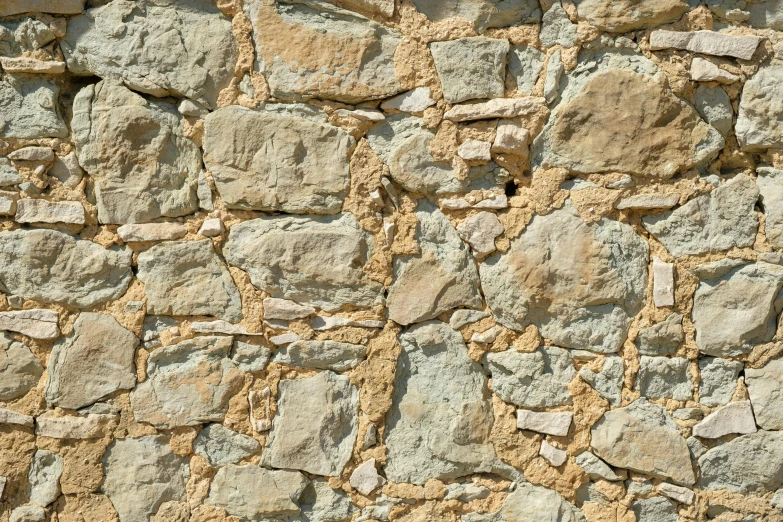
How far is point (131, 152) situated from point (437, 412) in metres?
1.22

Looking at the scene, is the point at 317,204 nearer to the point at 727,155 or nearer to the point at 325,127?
the point at 325,127

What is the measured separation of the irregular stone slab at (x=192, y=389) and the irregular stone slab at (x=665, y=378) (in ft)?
4.00

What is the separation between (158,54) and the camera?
86.8 inches

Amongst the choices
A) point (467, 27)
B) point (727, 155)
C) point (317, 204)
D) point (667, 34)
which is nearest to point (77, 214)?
point (317, 204)

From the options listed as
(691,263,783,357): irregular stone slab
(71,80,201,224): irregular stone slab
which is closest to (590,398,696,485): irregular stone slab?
(691,263,783,357): irregular stone slab

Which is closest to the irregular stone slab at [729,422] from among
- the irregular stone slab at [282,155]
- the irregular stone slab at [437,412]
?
the irregular stone slab at [437,412]

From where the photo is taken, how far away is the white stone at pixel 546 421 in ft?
7.20

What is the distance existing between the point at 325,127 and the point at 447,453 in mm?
1055

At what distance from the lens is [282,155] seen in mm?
2213

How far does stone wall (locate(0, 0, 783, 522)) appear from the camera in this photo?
2.17 m

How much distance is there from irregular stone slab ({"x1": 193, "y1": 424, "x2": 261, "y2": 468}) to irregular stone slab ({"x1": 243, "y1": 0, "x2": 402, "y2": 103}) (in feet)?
3.45

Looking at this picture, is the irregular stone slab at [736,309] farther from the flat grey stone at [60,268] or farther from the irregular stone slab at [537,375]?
the flat grey stone at [60,268]

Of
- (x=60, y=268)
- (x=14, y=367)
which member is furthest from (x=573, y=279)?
(x=14, y=367)

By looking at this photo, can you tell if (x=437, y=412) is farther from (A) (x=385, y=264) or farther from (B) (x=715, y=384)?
(B) (x=715, y=384)
